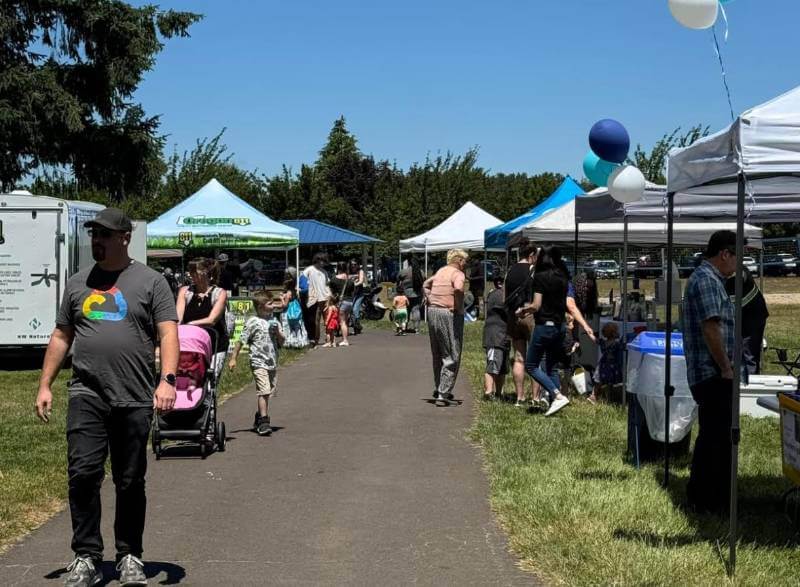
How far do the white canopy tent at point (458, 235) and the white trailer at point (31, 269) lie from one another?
16.2 m

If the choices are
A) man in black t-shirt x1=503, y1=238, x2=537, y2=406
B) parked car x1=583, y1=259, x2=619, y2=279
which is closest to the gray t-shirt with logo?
man in black t-shirt x1=503, y1=238, x2=537, y2=406

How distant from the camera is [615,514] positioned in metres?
7.48

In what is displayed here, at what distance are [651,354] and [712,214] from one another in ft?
16.5

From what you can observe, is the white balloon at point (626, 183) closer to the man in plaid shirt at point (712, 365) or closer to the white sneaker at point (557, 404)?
the white sneaker at point (557, 404)

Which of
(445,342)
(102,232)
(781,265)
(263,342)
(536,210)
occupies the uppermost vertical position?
(536,210)

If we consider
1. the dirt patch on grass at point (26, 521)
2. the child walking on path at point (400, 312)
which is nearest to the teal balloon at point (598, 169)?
the dirt patch on grass at point (26, 521)

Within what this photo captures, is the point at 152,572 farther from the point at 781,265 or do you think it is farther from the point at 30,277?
the point at 781,265

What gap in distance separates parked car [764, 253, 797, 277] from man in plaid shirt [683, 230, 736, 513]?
172 feet

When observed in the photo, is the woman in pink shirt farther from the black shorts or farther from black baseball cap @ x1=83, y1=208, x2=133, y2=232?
black baseball cap @ x1=83, y1=208, x2=133, y2=232

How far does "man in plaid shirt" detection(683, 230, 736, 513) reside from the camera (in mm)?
7238

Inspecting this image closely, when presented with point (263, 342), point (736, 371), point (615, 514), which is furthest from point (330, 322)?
point (736, 371)

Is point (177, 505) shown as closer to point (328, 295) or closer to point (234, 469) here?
point (234, 469)

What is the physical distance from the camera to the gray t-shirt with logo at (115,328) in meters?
5.77

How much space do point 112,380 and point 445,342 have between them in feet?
26.0
